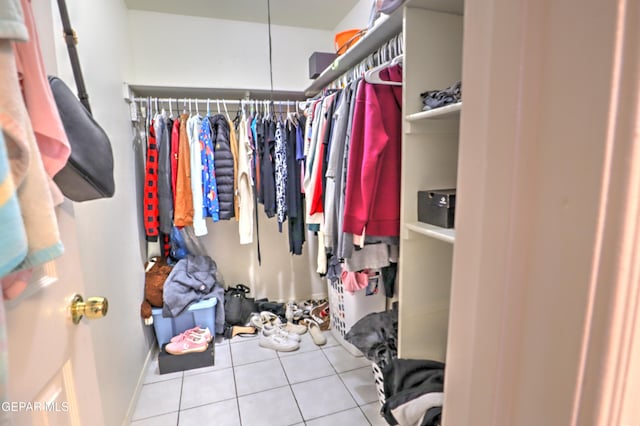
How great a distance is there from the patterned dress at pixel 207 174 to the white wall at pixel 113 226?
45 cm

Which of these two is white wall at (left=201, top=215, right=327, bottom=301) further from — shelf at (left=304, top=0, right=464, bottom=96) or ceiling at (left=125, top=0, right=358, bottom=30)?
ceiling at (left=125, top=0, right=358, bottom=30)

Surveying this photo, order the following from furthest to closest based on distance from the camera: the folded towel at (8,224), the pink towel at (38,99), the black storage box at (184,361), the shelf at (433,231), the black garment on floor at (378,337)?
the black storage box at (184,361) < the black garment on floor at (378,337) < the shelf at (433,231) < the pink towel at (38,99) < the folded towel at (8,224)

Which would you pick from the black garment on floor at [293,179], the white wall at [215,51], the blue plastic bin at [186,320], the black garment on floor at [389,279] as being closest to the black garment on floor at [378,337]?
the black garment on floor at [389,279]

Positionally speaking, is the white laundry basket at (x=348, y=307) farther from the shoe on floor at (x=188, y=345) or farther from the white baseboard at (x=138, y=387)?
the white baseboard at (x=138, y=387)

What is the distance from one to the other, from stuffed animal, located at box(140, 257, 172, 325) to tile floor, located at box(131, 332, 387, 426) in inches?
15.3

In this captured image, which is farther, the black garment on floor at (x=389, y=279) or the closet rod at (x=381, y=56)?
the black garment on floor at (x=389, y=279)

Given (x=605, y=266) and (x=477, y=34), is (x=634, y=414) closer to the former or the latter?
(x=605, y=266)

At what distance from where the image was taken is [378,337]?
5.65 feet

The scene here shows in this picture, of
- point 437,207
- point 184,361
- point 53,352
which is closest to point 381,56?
point 437,207

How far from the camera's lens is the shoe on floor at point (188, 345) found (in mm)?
2102

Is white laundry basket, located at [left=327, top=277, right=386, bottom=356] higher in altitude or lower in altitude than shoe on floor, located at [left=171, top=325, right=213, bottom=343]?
higher

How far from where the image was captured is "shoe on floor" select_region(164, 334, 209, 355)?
82.7 inches

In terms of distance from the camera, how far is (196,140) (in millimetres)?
2176

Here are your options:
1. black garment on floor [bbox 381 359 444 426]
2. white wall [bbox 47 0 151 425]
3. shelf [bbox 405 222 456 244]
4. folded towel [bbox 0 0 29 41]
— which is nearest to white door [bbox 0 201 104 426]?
folded towel [bbox 0 0 29 41]
